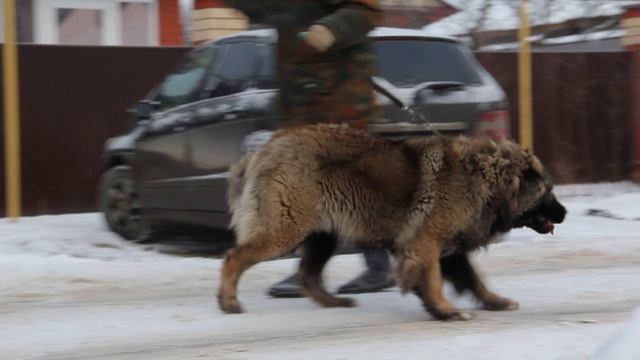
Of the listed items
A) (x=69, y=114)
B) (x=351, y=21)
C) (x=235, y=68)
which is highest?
(x=351, y=21)

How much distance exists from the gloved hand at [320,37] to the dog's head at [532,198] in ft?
4.28

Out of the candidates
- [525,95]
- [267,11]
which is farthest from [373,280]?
[525,95]

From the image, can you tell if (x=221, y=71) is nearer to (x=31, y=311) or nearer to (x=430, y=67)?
(x=430, y=67)

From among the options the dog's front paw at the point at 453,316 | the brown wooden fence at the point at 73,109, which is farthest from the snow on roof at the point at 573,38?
the dog's front paw at the point at 453,316

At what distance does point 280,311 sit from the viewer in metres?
6.41

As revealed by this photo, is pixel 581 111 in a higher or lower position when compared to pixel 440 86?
lower

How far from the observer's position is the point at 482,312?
628 cm

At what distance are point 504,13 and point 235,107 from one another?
524 inches

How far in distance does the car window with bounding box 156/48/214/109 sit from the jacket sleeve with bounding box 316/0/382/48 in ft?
9.58

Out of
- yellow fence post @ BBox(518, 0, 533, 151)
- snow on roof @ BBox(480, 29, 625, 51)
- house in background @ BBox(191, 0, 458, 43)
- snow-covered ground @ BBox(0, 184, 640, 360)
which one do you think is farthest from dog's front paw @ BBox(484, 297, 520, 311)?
snow on roof @ BBox(480, 29, 625, 51)

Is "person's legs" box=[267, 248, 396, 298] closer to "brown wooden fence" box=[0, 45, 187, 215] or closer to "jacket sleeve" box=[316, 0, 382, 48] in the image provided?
"jacket sleeve" box=[316, 0, 382, 48]

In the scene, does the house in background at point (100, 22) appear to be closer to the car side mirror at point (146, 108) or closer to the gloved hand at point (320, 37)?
the car side mirror at point (146, 108)

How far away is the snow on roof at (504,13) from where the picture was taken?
20219 millimetres

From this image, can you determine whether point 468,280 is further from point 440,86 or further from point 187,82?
point 187,82
